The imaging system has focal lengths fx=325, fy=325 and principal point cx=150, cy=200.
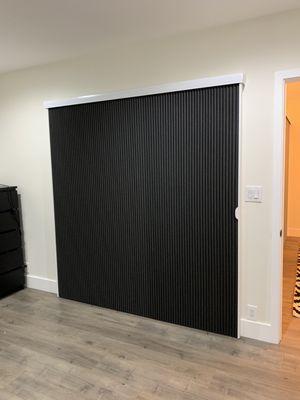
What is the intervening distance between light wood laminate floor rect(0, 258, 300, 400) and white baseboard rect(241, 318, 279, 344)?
5 cm

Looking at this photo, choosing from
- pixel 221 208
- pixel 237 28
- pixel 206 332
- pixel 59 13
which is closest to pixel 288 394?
pixel 206 332

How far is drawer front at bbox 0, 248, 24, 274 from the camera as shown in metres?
3.52

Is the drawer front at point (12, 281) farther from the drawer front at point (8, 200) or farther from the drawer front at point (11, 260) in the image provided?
the drawer front at point (8, 200)

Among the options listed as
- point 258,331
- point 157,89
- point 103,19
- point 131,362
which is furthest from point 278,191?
point 103,19

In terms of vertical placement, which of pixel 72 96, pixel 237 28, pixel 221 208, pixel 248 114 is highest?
pixel 237 28

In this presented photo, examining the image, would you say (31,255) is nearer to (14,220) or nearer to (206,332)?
(14,220)

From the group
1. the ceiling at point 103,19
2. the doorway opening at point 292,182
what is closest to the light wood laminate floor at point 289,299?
the doorway opening at point 292,182

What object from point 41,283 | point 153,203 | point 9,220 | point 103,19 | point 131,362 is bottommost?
point 131,362

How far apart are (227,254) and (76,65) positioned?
229 centimetres

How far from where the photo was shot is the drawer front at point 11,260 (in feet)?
11.5

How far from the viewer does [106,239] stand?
124 inches

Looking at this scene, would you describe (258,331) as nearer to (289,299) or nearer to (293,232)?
(289,299)

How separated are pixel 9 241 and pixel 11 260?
8.6 inches

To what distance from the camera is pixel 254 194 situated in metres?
2.52
